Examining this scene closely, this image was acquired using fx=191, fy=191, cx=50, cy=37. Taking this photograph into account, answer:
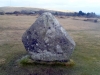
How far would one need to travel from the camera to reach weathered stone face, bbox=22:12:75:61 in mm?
14680

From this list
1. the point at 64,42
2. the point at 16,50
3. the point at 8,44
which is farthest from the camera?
the point at 8,44

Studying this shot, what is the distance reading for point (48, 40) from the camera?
14719 millimetres

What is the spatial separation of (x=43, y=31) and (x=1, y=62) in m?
4.36

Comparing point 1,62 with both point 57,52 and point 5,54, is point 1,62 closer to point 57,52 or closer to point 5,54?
point 5,54

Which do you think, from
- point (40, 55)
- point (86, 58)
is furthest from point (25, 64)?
point (86, 58)

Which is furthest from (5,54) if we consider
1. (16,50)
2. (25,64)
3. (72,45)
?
(72,45)

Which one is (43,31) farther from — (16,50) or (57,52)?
(16,50)

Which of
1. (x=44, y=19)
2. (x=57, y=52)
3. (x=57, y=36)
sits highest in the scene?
(x=44, y=19)

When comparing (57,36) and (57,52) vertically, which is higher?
(57,36)

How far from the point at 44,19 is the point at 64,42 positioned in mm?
2356

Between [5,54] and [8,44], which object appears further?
[8,44]

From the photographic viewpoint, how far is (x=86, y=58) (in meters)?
17.2

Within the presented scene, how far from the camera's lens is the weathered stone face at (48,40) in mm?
14680

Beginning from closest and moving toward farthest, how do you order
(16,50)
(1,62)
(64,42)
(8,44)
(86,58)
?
(64,42)
(1,62)
(86,58)
(16,50)
(8,44)
